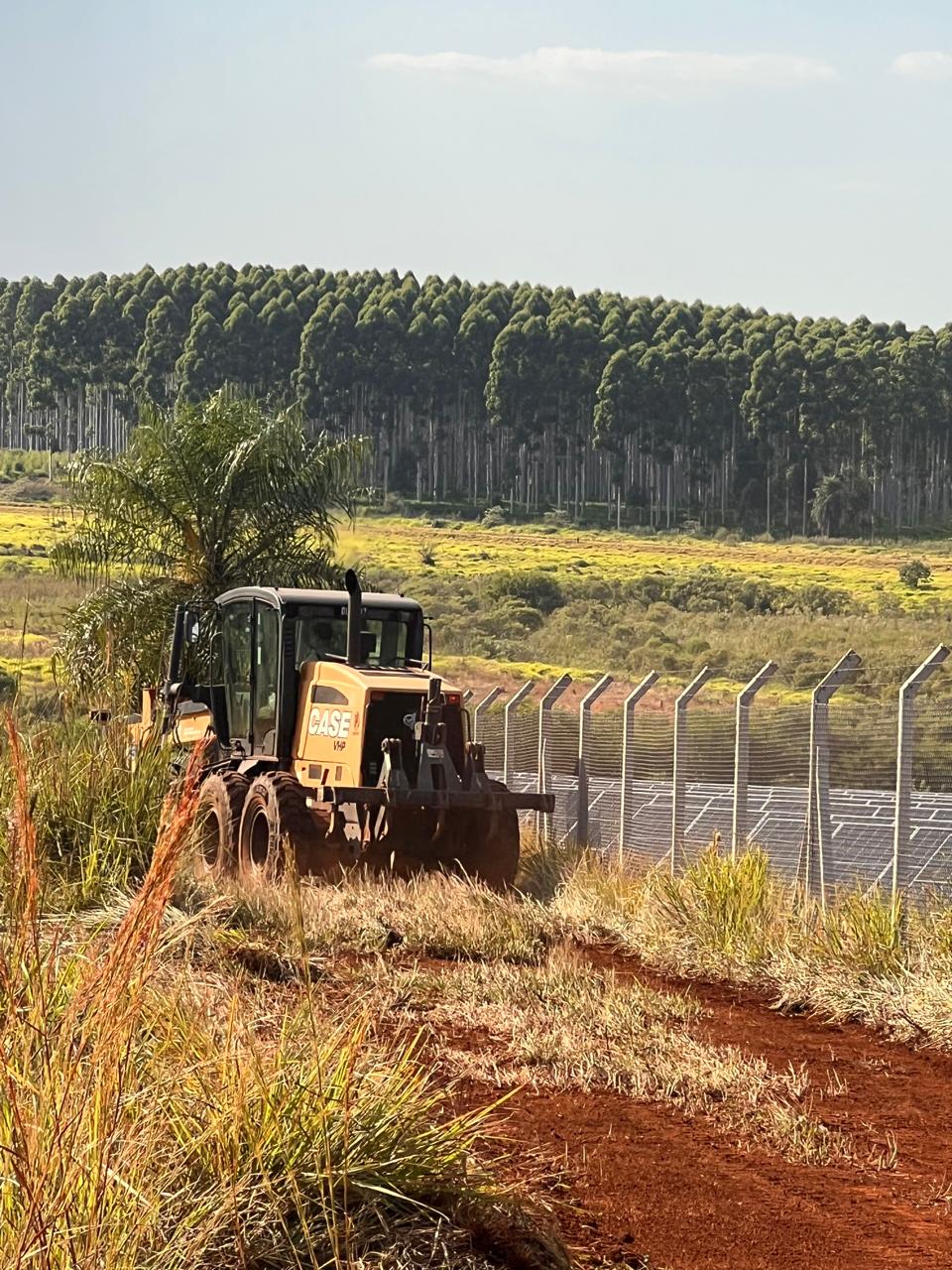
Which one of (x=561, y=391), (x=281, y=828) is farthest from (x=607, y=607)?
(x=561, y=391)

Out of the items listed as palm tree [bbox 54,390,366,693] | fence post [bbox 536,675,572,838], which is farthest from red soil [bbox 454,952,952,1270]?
palm tree [bbox 54,390,366,693]

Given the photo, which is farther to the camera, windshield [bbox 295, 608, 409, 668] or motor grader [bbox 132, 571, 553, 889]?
windshield [bbox 295, 608, 409, 668]

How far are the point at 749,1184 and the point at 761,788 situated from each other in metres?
12.6

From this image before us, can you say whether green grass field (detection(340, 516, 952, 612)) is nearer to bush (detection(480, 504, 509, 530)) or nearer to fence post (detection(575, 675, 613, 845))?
bush (detection(480, 504, 509, 530))

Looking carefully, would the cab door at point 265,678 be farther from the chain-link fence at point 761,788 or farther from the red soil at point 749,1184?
the red soil at point 749,1184

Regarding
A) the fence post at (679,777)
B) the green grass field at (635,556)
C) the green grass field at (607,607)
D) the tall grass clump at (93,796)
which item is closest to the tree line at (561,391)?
the green grass field at (635,556)

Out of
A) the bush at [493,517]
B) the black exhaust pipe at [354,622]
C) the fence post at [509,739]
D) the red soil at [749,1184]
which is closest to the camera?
the red soil at [749,1184]

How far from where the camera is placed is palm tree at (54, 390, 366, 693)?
77.4 feet

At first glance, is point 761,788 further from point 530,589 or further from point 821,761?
point 530,589

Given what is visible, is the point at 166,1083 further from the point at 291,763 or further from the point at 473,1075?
the point at 291,763

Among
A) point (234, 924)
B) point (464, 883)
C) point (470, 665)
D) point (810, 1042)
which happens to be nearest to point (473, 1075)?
point (810, 1042)

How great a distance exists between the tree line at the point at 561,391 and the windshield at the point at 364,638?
9408cm

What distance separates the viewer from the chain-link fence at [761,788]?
1152 cm

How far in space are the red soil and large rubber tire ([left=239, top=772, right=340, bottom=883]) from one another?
678cm
